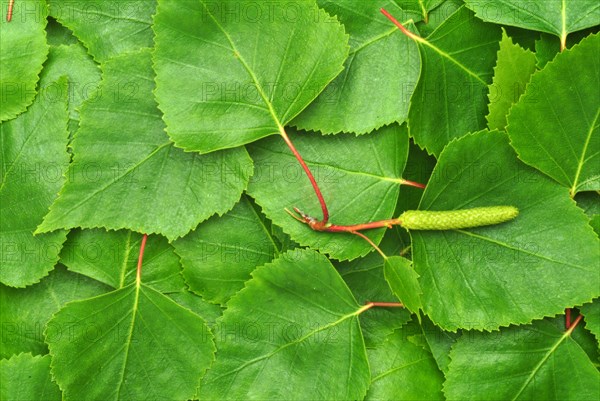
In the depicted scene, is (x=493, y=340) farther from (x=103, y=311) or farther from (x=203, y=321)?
(x=103, y=311)

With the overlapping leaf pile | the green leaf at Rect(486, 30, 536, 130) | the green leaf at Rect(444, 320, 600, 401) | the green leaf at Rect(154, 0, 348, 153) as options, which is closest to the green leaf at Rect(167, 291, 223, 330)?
the overlapping leaf pile

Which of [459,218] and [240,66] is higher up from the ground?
[240,66]

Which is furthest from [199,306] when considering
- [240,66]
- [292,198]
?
[240,66]

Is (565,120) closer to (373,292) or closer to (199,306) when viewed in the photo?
(373,292)

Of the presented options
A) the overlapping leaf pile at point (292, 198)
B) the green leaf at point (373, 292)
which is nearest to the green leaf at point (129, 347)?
the overlapping leaf pile at point (292, 198)

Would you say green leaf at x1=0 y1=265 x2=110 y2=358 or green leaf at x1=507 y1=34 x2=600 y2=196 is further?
green leaf at x1=0 y1=265 x2=110 y2=358

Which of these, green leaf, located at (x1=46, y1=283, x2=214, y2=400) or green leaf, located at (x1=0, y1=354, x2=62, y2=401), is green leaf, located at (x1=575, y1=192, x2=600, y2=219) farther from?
green leaf, located at (x1=0, y1=354, x2=62, y2=401)
